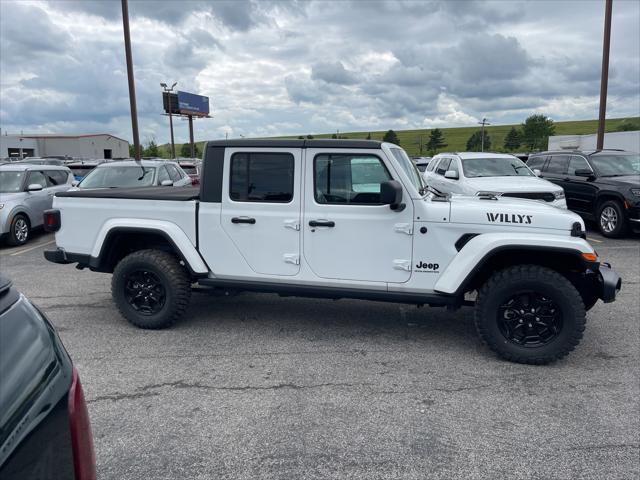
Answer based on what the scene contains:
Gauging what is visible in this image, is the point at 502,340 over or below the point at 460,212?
below

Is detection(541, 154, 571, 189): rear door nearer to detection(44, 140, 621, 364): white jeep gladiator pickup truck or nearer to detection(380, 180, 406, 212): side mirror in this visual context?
detection(44, 140, 621, 364): white jeep gladiator pickup truck

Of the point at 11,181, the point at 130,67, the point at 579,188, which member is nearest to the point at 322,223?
the point at 579,188

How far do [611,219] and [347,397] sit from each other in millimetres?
9139

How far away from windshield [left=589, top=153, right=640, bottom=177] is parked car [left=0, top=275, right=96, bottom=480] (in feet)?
39.4

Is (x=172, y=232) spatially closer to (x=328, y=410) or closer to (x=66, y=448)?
(x=328, y=410)

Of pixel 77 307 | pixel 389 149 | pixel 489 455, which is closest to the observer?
pixel 489 455

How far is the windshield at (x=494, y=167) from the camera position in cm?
1070

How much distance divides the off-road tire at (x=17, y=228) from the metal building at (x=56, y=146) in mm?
57909

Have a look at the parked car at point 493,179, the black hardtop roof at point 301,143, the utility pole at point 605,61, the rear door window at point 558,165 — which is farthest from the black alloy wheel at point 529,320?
the utility pole at point 605,61

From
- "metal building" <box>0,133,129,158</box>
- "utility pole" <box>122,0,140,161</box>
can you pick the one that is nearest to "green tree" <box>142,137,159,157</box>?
"metal building" <box>0,133,129,158</box>

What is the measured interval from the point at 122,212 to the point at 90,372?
169 cm

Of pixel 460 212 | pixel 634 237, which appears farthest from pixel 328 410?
pixel 634 237

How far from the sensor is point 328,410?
3.48 metres

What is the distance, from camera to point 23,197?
34.2ft
